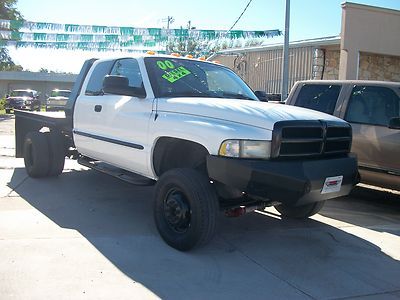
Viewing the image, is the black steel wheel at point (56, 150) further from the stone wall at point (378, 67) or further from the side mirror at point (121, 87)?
the stone wall at point (378, 67)

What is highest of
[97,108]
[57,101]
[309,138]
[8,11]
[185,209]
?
[8,11]

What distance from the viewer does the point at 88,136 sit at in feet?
21.9

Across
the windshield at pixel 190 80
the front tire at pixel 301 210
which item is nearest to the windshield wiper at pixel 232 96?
the windshield at pixel 190 80

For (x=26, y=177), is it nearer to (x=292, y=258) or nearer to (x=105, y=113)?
(x=105, y=113)

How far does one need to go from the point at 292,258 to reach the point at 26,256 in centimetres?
261

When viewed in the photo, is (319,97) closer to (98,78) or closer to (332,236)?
(332,236)

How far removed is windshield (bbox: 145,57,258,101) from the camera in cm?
562

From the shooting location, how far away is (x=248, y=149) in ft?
14.7

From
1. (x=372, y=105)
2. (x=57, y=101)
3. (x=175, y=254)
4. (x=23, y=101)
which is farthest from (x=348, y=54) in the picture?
(x=23, y=101)

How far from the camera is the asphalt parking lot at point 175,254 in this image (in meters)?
4.05

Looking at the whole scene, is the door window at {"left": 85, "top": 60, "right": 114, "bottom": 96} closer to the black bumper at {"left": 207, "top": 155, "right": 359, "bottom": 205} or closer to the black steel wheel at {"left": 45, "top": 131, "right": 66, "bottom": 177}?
the black steel wheel at {"left": 45, "top": 131, "right": 66, "bottom": 177}

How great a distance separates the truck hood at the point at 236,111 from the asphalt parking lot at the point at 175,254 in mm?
1391

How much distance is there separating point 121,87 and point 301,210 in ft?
8.93

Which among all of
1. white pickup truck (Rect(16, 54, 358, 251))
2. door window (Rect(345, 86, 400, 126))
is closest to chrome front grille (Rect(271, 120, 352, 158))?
white pickup truck (Rect(16, 54, 358, 251))
